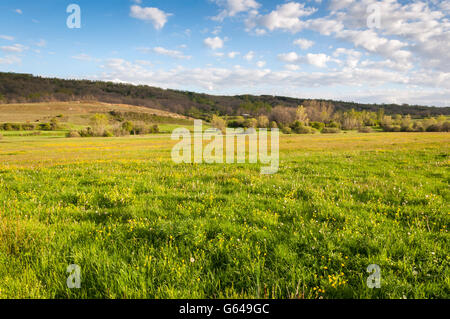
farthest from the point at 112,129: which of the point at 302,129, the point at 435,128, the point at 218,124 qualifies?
the point at 435,128

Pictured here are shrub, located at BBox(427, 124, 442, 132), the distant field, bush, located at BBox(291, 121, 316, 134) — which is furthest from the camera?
the distant field

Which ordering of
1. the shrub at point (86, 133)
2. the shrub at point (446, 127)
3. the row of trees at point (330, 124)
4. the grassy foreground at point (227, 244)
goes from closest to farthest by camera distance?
the grassy foreground at point (227, 244) < the shrub at point (86, 133) < the shrub at point (446, 127) < the row of trees at point (330, 124)

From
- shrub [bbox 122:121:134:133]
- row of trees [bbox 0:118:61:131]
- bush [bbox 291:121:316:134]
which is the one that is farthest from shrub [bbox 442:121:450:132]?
A: row of trees [bbox 0:118:61:131]

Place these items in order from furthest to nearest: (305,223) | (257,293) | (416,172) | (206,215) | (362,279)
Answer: (416,172), (206,215), (305,223), (362,279), (257,293)

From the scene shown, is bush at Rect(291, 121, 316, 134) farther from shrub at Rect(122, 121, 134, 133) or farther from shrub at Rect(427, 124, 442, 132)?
shrub at Rect(122, 121, 134, 133)

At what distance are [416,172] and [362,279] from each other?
10991 mm

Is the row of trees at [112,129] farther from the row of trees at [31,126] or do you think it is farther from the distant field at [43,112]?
the distant field at [43,112]

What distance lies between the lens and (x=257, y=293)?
2.88 m

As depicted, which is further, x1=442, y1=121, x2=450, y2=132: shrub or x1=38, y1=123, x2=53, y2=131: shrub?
x1=38, y1=123, x2=53, y2=131: shrub

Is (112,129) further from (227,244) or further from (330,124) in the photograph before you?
(330,124)

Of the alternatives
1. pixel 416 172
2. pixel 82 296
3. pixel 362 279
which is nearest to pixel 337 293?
pixel 362 279

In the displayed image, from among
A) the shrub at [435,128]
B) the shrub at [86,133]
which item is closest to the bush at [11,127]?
the shrub at [86,133]

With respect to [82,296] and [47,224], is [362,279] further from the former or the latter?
[47,224]
